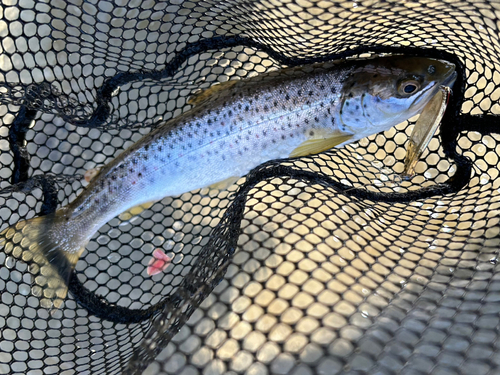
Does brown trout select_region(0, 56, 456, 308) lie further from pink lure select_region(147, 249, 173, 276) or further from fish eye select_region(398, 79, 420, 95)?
pink lure select_region(147, 249, 173, 276)

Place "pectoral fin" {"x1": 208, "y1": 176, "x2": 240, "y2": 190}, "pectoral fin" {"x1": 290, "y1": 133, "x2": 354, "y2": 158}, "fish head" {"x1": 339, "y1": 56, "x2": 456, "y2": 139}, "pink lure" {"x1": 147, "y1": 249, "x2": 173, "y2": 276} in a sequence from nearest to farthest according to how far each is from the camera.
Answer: "fish head" {"x1": 339, "y1": 56, "x2": 456, "y2": 139}
"pectoral fin" {"x1": 290, "y1": 133, "x2": 354, "y2": 158}
"pectoral fin" {"x1": 208, "y1": 176, "x2": 240, "y2": 190}
"pink lure" {"x1": 147, "y1": 249, "x2": 173, "y2": 276}

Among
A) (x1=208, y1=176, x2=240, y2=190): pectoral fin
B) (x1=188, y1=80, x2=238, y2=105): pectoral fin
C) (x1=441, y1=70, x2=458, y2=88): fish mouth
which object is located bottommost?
(x1=208, y1=176, x2=240, y2=190): pectoral fin

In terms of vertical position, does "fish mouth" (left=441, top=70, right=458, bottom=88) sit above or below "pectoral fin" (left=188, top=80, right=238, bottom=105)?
above

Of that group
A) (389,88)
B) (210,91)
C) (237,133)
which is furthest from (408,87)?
(210,91)

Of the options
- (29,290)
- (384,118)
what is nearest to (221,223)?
(384,118)

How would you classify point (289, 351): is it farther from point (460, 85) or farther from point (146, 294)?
point (460, 85)

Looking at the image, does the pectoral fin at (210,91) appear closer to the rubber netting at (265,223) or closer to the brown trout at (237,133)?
the brown trout at (237,133)

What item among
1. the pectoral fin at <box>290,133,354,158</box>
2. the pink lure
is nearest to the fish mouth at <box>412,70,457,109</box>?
the pectoral fin at <box>290,133,354,158</box>

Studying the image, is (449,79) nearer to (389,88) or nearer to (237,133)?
(389,88)
